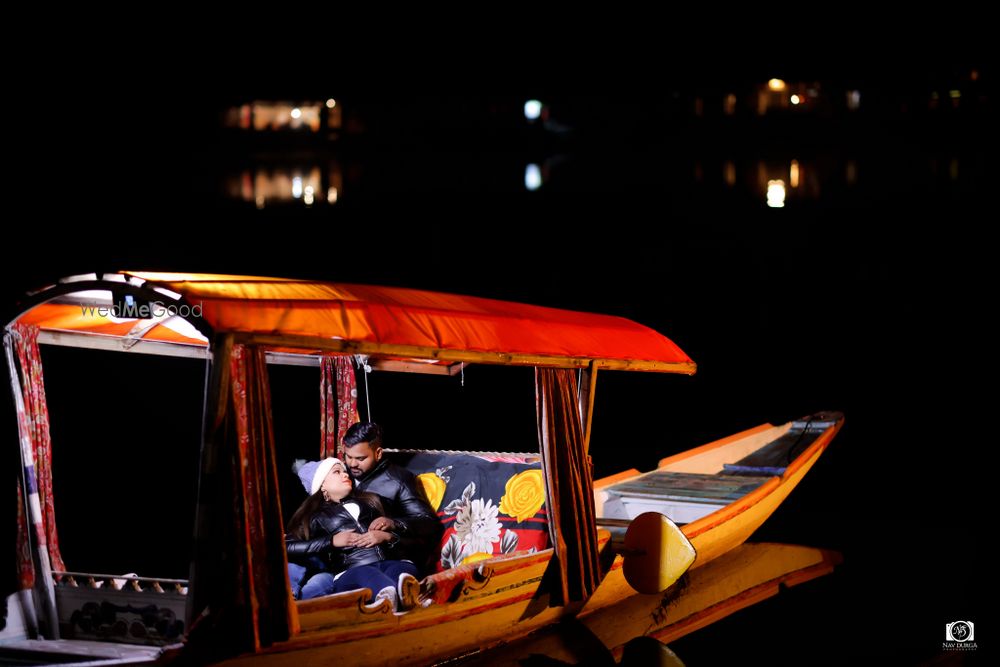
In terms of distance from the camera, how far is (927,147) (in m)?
28.8

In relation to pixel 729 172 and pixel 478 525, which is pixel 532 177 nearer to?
pixel 729 172

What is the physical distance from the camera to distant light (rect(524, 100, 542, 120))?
32.6 metres

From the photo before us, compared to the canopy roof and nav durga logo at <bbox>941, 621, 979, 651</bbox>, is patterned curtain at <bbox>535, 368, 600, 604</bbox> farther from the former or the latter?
nav durga logo at <bbox>941, 621, 979, 651</bbox>

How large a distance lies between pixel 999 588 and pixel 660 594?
270cm

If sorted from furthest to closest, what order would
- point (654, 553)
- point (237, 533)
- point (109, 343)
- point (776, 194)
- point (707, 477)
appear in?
point (776, 194), point (707, 477), point (654, 553), point (109, 343), point (237, 533)

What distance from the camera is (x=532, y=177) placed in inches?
985

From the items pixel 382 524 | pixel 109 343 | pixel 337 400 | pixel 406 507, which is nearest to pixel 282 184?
pixel 337 400

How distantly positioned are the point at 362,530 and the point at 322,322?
1.61 meters

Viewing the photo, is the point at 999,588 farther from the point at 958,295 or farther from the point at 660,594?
the point at 958,295

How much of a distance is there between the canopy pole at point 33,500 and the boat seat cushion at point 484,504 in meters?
2.38

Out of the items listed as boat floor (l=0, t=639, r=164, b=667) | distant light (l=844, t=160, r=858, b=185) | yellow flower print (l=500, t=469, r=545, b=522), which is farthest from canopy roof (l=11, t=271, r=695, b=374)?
Result: distant light (l=844, t=160, r=858, b=185)

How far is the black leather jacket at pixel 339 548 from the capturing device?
6.07 m

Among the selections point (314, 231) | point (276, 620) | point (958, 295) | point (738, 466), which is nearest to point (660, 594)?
point (738, 466)

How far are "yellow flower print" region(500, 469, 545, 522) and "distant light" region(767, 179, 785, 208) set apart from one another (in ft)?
46.3
